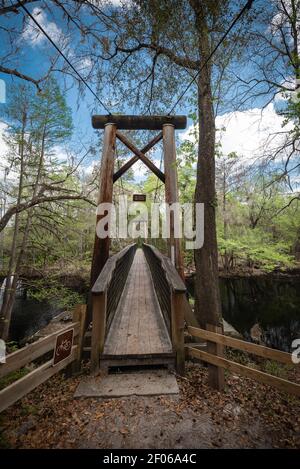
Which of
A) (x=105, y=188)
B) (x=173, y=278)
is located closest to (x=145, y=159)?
(x=105, y=188)

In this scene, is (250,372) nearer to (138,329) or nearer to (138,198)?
(138,329)

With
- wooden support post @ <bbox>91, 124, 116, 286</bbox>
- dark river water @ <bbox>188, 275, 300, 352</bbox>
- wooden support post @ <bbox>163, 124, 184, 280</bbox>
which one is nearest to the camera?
wooden support post @ <bbox>91, 124, 116, 286</bbox>

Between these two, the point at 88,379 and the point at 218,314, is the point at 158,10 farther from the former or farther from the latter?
the point at 88,379

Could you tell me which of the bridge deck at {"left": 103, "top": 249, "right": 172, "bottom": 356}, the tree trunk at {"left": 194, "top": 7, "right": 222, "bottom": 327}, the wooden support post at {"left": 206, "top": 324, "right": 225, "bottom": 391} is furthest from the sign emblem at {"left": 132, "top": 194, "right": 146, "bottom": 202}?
the wooden support post at {"left": 206, "top": 324, "right": 225, "bottom": 391}

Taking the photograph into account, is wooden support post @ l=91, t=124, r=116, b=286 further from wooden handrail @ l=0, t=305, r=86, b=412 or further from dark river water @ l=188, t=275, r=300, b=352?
dark river water @ l=188, t=275, r=300, b=352

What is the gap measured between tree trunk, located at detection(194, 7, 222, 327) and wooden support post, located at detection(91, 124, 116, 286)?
164 centimetres

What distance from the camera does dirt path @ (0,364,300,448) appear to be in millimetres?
1809

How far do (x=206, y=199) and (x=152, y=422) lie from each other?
9.66 ft

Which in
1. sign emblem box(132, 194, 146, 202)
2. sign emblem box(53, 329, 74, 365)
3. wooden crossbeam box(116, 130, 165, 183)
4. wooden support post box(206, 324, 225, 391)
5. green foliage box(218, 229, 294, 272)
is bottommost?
wooden support post box(206, 324, 225, 391)

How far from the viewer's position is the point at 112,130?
459 centimetres

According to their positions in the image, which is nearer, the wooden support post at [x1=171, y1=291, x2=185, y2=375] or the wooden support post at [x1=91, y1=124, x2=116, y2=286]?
the wooden support post at [x1=171, y1=291, x2=185, y2=375]

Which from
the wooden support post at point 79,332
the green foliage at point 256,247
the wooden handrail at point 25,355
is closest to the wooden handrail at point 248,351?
the wooden support post at point 79,332

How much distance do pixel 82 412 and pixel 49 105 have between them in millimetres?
7649
